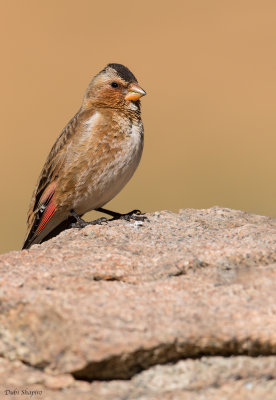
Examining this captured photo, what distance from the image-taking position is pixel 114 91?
5.54m

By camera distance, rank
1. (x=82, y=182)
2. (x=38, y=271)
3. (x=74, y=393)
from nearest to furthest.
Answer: (x=74, y=393), (x=38, y=271), (x=82, y=182)

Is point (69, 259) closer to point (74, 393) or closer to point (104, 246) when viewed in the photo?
point (104, 246)

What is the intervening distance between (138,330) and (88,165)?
2639 millimetres

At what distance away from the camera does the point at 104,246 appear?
3727 millimetres

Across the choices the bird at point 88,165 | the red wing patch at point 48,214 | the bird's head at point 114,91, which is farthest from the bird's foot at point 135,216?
the bird's head at point 114,91

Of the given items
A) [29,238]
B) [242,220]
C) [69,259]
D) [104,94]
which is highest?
[104,94]

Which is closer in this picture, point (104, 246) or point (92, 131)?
point (104, 246)

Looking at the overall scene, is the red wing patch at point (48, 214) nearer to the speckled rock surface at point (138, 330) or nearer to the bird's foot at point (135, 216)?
the bird's foot at point (135, 216)

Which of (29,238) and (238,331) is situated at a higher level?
(238,331)

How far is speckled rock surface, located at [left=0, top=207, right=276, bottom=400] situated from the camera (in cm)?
253

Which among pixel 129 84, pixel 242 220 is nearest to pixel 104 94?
pixel 129 84

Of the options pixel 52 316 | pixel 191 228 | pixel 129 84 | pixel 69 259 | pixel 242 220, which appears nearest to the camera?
pixel 52 316

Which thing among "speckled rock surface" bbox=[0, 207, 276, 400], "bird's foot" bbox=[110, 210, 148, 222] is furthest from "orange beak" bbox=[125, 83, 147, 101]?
"speckled rock surface" bbox=[0, 207, 276, 400]

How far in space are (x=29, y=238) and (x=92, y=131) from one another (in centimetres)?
102
